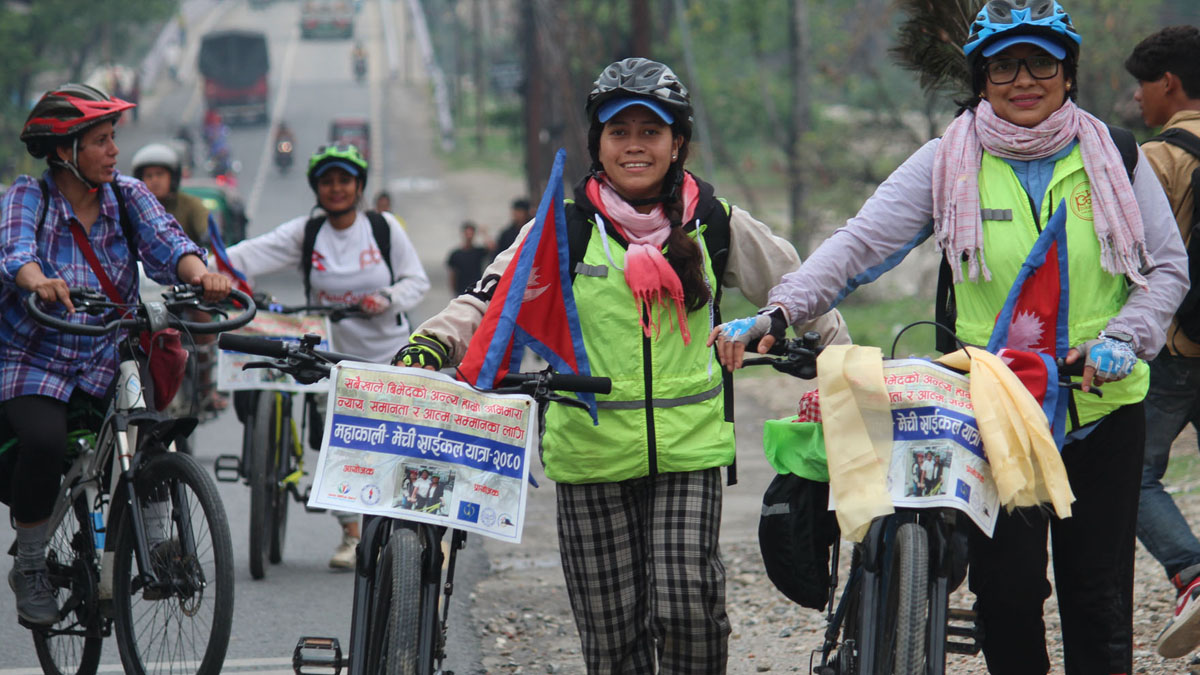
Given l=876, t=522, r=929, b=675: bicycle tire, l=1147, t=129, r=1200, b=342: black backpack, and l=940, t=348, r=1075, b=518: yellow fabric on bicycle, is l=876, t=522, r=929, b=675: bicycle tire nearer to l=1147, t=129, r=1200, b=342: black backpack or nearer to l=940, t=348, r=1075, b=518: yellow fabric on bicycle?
l=940, t=348, r=1075, b=518: yellow fabric on bicycle

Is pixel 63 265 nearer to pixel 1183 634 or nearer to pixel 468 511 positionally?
pixel 468 511

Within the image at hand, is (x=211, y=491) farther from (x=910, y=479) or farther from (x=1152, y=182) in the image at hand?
(x=1152, y=182)

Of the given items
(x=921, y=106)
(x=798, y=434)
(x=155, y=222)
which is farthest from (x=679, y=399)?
(x=921, y=106)

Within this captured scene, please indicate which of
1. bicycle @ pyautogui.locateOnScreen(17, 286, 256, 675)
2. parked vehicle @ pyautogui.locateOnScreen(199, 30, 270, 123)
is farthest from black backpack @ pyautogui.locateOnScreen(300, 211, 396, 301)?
parked vehicle @ pyautogui.locateOnScreen(199, 30, 270, 123)

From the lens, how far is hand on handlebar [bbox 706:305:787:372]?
3709 mm

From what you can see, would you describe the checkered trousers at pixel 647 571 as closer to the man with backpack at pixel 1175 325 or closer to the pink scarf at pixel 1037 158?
the pink scarf at pixel 1037 158

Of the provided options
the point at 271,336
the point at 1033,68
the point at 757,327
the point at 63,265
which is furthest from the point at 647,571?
the point at 271,336

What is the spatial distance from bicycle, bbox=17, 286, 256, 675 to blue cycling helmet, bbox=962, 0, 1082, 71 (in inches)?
96.6

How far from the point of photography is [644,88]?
157 inches

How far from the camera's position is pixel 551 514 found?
30.6ft

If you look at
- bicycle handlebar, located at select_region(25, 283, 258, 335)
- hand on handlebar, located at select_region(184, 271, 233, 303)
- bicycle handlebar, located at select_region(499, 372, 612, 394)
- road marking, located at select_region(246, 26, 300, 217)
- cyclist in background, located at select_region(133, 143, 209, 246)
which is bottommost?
bicycle handlebar, located at select_region(499, 372, 612, 394)

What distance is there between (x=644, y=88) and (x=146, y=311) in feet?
6.51

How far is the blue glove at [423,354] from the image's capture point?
3.85 metres

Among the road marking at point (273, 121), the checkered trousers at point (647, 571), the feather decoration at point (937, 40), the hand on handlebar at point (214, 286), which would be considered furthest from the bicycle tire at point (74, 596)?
the road marking at point (273, 121)
